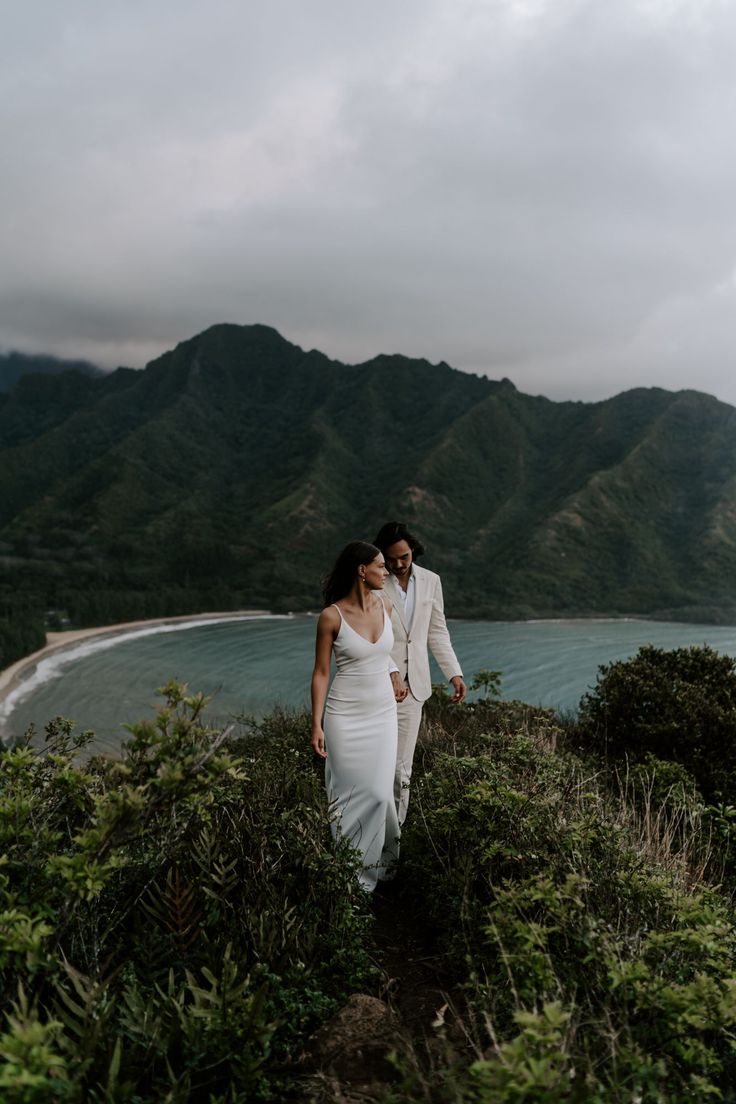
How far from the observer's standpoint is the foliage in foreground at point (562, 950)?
68.8 inches

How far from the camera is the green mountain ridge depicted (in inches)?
3775

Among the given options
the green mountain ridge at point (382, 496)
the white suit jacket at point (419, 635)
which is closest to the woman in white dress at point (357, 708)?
the white suit jacket at point (419, 635)

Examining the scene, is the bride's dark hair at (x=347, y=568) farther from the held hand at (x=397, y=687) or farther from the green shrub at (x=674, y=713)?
the green shrub at (x=674, y=713)

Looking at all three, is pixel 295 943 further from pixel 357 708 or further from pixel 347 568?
pixel 347 568

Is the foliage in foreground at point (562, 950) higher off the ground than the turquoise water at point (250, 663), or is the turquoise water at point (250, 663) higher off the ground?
the foliage in foreground at point (562, 950)

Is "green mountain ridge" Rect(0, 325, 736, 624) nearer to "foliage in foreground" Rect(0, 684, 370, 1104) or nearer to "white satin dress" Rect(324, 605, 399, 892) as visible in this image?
"white satin dress" Rect(324, 605, 399, 892)

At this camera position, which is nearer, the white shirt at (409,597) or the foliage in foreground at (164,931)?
the foliage in foreground at (164,931)

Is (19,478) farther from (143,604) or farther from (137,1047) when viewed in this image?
(137,1047)

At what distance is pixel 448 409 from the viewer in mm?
153625

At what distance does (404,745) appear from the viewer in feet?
13.5

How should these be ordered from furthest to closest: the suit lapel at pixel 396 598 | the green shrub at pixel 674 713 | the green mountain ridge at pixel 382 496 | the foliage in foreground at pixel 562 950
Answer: the green mountain ridge at pixel 382 496 < the green shrub at pixel 674 713 < the suit lapel at pixel 396 598 < the foliage in foreground at pixel 562 950

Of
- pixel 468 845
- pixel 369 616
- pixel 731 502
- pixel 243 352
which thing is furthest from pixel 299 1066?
pixel 243 352

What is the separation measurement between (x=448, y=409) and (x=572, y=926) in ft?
512

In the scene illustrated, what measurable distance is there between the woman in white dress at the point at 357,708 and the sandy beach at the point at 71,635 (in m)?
48.2
